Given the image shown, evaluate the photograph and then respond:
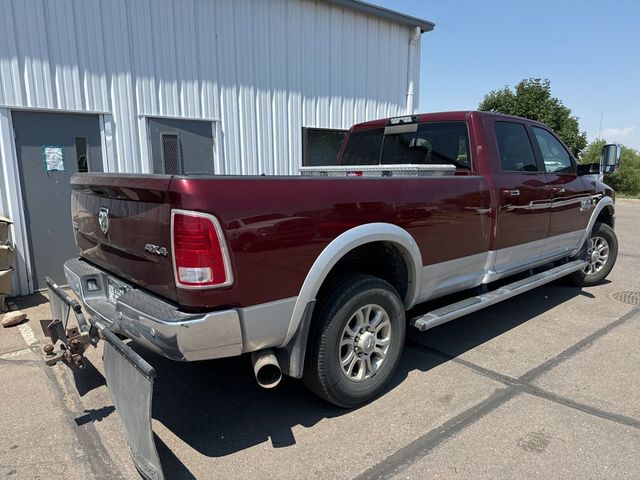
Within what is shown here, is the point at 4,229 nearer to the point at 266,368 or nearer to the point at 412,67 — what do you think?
the point at 266,368

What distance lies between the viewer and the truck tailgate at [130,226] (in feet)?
7.86

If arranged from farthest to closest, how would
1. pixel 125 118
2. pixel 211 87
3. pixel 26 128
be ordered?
pixel 211 87 < pixel 125 118 < pixel 26 128

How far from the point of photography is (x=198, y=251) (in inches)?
89.5

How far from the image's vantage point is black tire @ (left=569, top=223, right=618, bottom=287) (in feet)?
19.6

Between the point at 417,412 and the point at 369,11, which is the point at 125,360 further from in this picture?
the point at 369,11

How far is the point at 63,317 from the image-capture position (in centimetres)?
327

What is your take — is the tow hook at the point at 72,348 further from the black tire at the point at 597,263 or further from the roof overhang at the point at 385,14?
the roof overhang at the point at 385,14

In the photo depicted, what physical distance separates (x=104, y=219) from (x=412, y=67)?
26.0 ft

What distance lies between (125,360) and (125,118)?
14.7 ft

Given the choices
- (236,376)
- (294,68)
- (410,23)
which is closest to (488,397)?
(236,376)

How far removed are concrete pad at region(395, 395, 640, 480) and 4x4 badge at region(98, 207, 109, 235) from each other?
2296mm

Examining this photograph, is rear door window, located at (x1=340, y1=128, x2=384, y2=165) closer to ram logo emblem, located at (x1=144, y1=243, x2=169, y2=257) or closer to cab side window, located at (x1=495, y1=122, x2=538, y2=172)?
cab side window, located at (x1=495, y1=122, x2=538, y2=172)

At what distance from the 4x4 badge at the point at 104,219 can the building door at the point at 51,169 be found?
127 inches

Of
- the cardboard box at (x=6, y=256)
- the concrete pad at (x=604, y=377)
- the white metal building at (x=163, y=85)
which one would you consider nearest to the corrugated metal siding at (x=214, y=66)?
the white metal building at (x=163, y=85)
